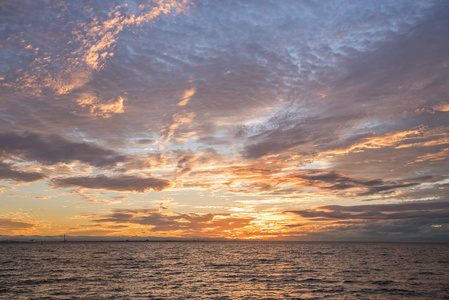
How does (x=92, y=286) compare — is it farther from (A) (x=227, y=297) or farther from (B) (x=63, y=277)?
(A) (x=227, y=297)

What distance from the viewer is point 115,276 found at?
59.6 metres

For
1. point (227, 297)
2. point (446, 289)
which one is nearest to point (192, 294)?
point (227, 297)

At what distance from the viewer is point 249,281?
53469mm

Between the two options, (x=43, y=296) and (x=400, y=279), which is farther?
(x=400, y=279)

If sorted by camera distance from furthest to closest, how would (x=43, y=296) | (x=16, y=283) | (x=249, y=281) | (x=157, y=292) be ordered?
(x=249, y=281), (x=16, y=283), (x=157, y=292), (x=43, y=296)

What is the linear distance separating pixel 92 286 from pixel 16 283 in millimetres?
13212

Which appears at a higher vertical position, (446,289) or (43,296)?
(43,296)

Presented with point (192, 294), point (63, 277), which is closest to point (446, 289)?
point (192, 294)

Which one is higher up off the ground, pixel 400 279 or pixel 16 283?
pixel 16 283

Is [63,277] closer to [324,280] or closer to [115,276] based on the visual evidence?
[115,276]

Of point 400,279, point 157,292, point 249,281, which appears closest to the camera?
point 157,292

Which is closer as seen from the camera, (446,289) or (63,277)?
(446,289)

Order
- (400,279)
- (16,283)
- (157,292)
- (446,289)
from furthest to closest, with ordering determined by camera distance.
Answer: (400,279) → (16,283) → (446,289) → (157,292)

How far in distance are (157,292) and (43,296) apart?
1446 centimetres
